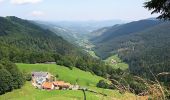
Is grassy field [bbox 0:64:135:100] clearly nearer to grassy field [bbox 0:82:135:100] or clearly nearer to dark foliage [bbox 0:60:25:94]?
grassy field [bbox 0:82:135:100]

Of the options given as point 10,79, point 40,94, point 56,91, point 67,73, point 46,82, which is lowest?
point 46,82

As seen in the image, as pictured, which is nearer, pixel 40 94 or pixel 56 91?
pixel 40 94

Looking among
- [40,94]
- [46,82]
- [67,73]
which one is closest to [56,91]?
[40,94]

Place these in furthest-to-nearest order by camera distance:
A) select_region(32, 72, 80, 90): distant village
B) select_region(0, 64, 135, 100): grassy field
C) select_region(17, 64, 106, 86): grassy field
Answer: select_region(17, 64, 106, 86): grassy field, select_region(32, 72, 80, 90): distant village, select_region(0, 64, 135, 100): grassy field

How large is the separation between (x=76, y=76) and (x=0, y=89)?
3298cm

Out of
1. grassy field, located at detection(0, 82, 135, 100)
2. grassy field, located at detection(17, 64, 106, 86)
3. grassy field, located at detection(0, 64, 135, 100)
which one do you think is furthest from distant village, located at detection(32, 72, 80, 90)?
grassy field, located at detection(0, 82, 135, 100)

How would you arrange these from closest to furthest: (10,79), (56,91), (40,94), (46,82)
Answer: (40,94) < (56,91) < (10,79) < (46,82)

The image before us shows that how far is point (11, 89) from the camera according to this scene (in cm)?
8975

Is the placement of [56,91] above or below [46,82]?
above

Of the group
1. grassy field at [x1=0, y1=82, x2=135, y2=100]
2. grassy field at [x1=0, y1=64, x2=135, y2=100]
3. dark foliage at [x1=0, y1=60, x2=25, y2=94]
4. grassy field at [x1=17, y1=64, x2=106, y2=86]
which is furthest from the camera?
grassy field at [x1=17, y1=64, x2=106, y2=86]

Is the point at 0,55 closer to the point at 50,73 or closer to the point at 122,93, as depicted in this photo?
the point at 50,73

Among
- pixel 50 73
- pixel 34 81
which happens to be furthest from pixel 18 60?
pixel 34 81

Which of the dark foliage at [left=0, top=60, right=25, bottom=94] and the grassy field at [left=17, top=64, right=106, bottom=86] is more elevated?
the dark foliage at [left=0, top=60, right=25, bottom=94]

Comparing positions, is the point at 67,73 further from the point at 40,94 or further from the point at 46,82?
the point at 40,94
